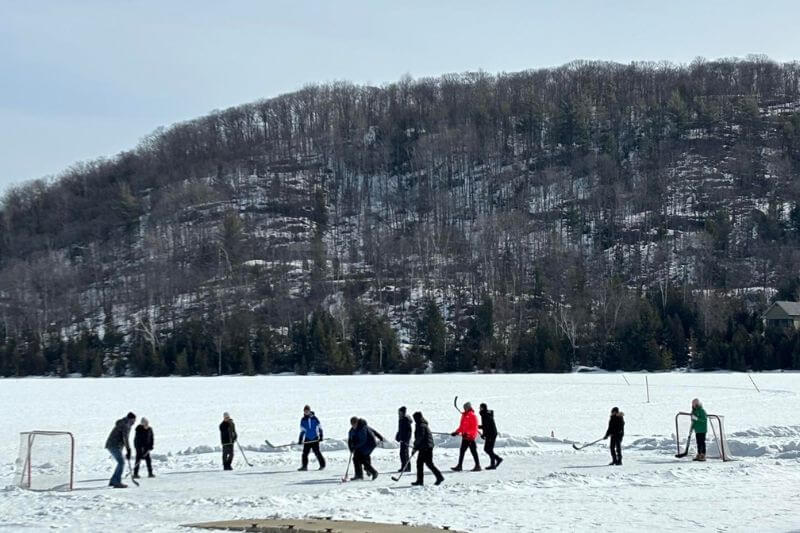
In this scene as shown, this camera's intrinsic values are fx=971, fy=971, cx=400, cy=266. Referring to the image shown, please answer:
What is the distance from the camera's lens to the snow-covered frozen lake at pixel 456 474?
15.9 m

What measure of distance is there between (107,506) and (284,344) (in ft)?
218

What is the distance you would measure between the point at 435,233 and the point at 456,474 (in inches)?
3720

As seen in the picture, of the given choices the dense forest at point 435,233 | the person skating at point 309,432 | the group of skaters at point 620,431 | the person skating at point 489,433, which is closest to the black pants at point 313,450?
the person skating at point 309,432

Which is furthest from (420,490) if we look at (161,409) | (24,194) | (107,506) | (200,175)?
(24,194)

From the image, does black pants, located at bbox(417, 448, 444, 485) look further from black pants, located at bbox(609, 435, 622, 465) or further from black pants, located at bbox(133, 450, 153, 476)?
black pants, located at bbox(133, 450, 153, 476)

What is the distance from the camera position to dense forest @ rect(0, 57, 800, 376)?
8031cm

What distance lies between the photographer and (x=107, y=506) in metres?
17.1

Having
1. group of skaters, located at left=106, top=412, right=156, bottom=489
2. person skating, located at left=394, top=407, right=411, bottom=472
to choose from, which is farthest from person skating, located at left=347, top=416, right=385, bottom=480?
group of skaters, located at left=106, top=412, right=156, bottom=489

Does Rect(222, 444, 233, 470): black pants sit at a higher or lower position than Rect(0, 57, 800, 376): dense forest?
lower

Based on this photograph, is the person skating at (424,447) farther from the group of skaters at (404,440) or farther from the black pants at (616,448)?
the black pants at (616,448)

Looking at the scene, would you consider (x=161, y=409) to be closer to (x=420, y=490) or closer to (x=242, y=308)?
(x=420, y=490)

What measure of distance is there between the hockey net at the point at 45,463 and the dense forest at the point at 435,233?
180ft

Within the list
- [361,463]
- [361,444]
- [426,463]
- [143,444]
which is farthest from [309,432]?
[426,463]

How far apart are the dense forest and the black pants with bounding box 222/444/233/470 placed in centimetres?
5371
